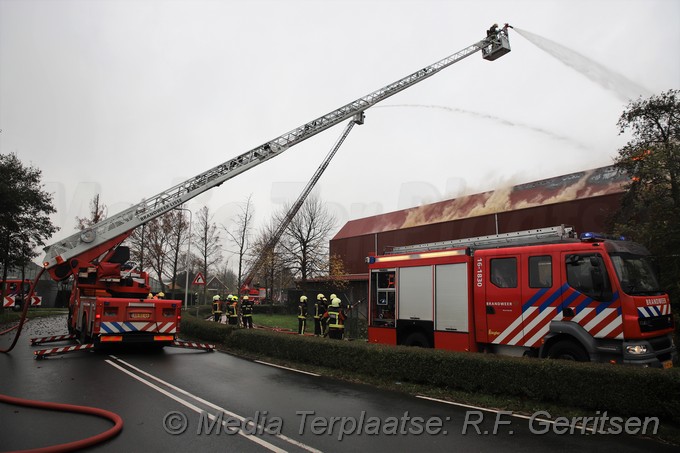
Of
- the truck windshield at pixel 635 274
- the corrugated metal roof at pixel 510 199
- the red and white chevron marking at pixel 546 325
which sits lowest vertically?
the red and white chevron marking at pixel 546 325

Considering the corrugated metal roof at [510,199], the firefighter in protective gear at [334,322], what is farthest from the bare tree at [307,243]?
the firefighter in protective gear at [334,322]

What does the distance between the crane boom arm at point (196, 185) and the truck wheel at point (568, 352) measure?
→ 458 inches

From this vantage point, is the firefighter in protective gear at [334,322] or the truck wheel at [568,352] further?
the firefighter in protective gear at [334,322]

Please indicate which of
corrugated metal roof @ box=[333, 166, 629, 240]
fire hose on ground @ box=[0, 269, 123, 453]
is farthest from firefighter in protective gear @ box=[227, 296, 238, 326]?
corrugated metal roof @ box=[333, 166, 629, 240]

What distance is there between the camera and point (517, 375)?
708 cm

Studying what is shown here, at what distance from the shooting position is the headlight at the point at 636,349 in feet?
23.3

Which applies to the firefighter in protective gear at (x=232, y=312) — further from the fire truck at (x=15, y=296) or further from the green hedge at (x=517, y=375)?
the fire truck at (x=15, y=296)

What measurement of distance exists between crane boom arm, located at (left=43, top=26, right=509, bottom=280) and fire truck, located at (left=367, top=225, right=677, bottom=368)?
7.51m

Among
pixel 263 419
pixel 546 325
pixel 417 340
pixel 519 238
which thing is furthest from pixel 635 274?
pixel 263 419

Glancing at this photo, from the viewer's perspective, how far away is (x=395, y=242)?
99.3 feet

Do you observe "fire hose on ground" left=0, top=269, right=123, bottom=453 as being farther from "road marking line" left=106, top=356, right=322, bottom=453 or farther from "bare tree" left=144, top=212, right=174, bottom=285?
"bare tree" left=144, top=212, right=174, bottom=285

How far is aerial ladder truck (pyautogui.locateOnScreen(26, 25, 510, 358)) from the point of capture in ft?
38.7

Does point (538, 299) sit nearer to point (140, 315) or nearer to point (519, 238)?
point (519, 238)

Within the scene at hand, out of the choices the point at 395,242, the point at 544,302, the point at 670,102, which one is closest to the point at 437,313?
the point at 544,302
